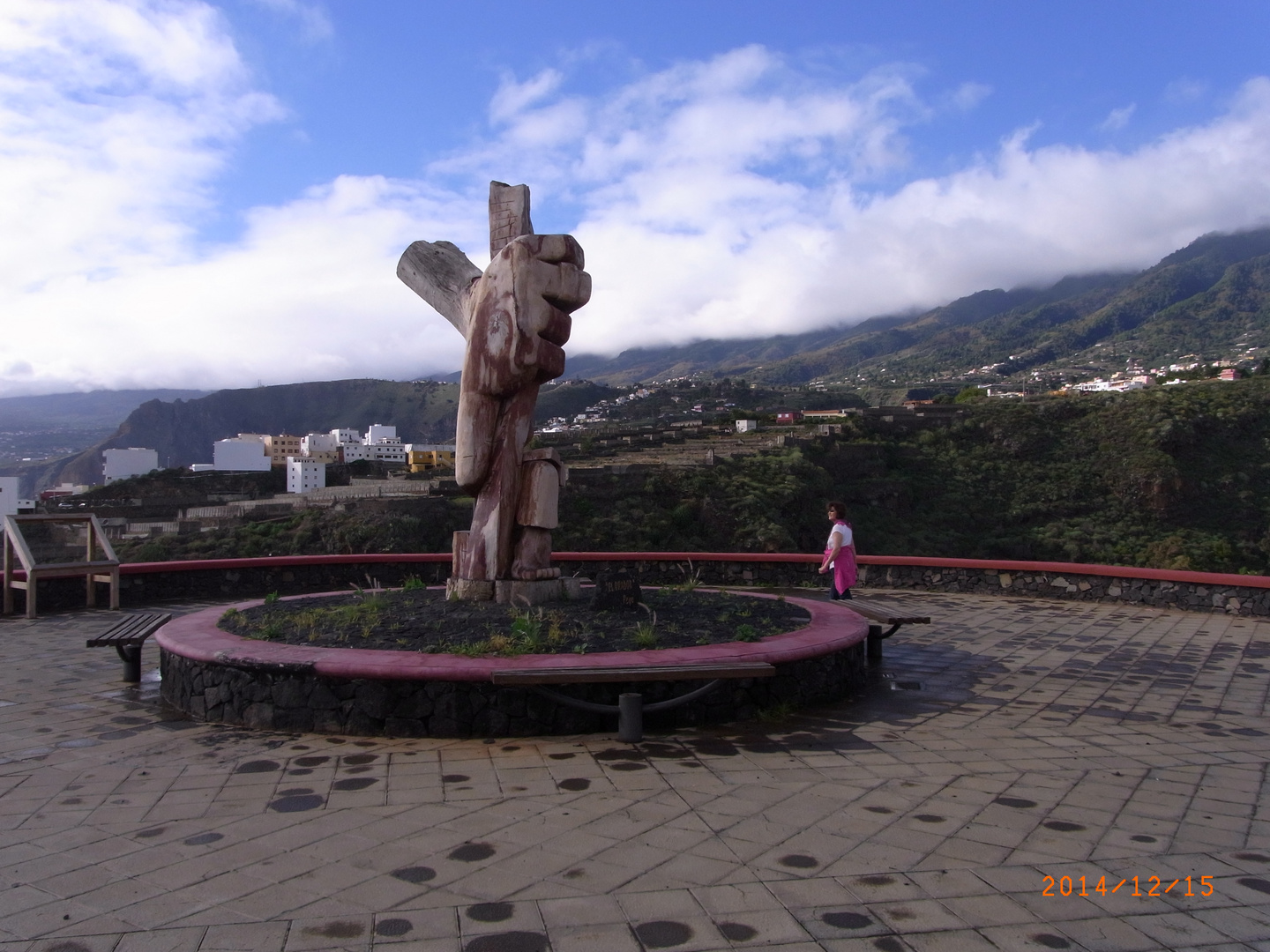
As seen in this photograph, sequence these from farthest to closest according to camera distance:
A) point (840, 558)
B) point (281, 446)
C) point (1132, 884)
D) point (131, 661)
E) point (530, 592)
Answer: point (281, 446) → point (840, 558) → point (530, 592) → point (131, 661) → point (1132, 884)

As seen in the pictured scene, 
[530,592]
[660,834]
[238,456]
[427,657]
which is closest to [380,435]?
[238,456]

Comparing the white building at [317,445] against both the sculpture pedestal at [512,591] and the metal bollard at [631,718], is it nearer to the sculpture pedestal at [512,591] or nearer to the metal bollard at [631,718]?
the sculpture pedestal at [512,591]

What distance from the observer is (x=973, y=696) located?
5625 millimetres

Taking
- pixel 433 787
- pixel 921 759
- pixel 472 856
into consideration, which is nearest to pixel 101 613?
pixel 433 787

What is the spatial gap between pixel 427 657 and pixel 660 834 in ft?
6.60

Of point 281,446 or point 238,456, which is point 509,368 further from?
point 281,446

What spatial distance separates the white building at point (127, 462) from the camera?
63.8 m

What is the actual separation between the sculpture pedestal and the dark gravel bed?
13cm

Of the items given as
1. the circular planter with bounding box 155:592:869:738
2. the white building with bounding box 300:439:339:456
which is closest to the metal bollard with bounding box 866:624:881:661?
the circular planter with bounding box 155:592:869:738

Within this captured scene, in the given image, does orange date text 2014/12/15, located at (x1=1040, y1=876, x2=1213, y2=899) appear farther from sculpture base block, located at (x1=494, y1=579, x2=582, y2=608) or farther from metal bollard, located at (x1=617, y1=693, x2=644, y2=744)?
sculpture base block, located at (x1=494, y1=579, x2=582, y2=608)

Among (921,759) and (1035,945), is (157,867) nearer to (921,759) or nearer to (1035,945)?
(1035,945)

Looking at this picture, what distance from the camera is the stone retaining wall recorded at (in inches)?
180

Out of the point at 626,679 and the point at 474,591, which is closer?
the point at 626,679

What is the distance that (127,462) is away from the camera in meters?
66.4
